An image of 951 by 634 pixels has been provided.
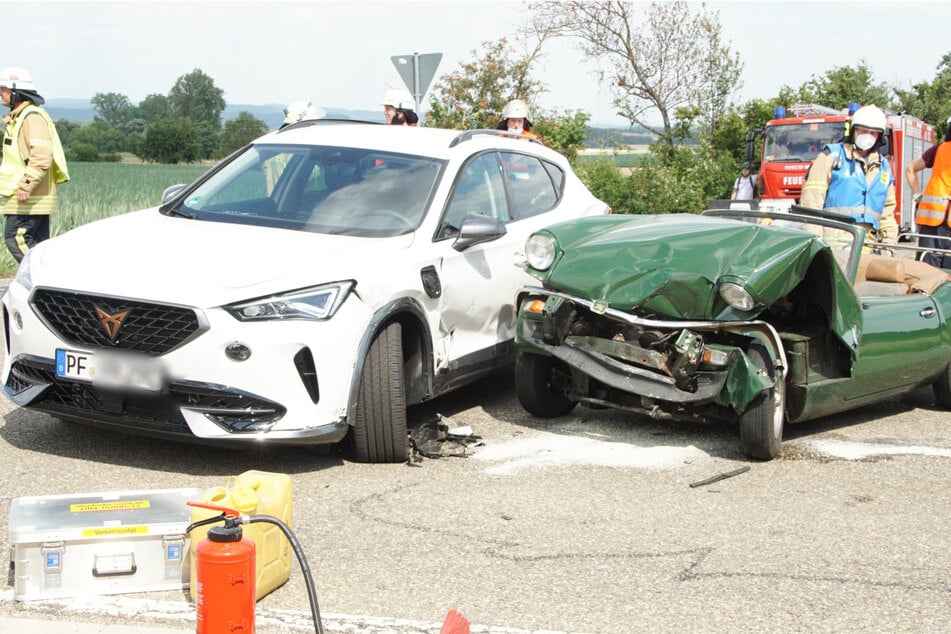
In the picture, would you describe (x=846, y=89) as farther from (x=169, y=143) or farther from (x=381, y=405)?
(x=169, y=143)

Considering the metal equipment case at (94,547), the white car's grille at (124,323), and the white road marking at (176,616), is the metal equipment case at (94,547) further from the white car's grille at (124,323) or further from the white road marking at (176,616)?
the white car's grille at (124,323)

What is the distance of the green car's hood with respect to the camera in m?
5.68

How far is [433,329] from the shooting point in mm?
6090

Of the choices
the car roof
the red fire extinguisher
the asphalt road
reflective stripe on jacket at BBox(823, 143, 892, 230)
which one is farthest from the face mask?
the red fire extinguisher

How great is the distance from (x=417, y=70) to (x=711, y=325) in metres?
8.16

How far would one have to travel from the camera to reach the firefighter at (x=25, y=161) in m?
9.36

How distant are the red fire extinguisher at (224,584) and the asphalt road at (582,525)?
37 cm

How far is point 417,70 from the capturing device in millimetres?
13117

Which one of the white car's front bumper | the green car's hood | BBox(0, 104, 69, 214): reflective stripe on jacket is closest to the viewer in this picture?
the white car's front bumper

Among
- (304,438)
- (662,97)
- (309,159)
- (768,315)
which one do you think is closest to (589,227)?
(768,315)

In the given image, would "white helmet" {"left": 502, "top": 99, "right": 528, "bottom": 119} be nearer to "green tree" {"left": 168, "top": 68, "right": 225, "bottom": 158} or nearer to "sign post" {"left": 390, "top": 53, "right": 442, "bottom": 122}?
"sign post" {"left": 390, "top": 53, "right": 442, "bottom": 122}

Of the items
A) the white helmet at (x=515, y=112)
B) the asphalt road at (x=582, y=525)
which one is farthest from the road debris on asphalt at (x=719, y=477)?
the white helmet at (x=515, y=112)

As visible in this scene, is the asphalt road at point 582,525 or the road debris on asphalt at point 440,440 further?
the road debris on asphalt at point 440,440

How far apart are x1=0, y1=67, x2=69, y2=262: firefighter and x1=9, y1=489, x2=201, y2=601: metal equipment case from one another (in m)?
6.12
